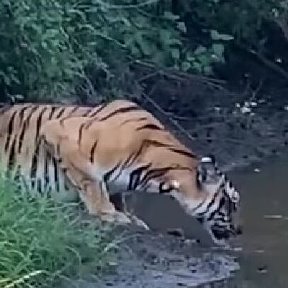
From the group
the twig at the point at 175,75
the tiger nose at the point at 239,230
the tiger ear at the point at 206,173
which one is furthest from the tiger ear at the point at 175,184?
the twig at the point at 175,75

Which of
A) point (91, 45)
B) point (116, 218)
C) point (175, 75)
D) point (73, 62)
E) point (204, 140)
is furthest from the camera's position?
point (175, 75)

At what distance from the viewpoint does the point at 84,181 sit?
688 cm

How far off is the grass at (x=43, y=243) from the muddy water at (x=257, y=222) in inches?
28.5

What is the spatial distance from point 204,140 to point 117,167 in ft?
9.68

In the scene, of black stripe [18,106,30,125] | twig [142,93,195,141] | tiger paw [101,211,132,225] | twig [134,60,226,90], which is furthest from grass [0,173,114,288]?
twig [134,60,226,90]

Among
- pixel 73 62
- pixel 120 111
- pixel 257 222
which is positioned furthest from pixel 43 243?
pixel 73 62

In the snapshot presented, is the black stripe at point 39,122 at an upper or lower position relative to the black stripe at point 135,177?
upper

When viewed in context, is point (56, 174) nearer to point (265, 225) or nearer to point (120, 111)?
point (120, 111)

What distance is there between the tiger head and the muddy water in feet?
0.28

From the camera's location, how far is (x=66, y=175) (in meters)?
6.99

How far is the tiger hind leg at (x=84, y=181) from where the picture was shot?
6812mm

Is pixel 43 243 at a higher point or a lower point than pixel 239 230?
higher

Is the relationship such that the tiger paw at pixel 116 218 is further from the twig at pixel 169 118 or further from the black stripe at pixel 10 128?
the twig at pixel 169 118

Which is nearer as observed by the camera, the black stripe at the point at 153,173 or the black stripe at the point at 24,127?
the black stripe at the point at 153,173
